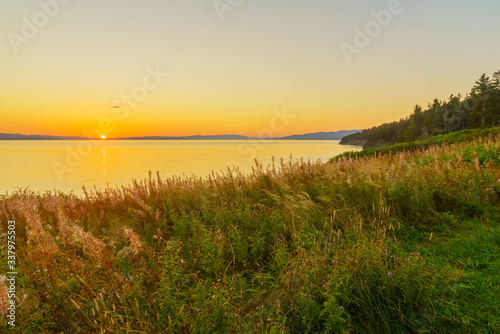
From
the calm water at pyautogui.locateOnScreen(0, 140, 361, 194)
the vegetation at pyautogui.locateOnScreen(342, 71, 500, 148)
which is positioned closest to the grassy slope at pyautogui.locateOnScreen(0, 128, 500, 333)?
the calm water at pyautogui.locateOnScreen(0, 140, 361, 194)

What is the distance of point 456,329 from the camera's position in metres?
2.75

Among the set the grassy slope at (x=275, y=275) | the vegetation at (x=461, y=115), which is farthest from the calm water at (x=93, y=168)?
the vegetation at (x=461, y=115)

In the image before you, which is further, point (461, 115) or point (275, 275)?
point (461, 115)

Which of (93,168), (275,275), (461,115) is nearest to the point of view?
(275,275)

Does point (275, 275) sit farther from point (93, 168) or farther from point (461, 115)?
point (461, 115)

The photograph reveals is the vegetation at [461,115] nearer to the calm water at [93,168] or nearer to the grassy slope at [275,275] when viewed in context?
the calm water at [93,168]

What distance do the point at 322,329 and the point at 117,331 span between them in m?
1.90

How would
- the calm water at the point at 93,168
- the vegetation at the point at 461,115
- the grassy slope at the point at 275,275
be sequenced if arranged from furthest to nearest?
the vegetation at the point at 461,115
the calm water at the point at 93,168
the grassy slope at the point at 275,275

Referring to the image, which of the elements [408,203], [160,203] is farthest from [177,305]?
[408,203]

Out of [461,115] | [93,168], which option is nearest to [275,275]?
[93,168]

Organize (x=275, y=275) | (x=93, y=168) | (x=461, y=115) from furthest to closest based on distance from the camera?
(x=461, y=115) → (x=93, y=168) → (x=275, y=275)

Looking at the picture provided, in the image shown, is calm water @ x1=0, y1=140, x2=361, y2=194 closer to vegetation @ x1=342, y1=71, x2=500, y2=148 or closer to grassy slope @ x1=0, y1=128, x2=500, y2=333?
grassy slope @ x1=0, y1=128, x2=500, y2=333

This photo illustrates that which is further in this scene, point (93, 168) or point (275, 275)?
point (93, 168)

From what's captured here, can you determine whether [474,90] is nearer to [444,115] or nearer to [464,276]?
[444,115]
